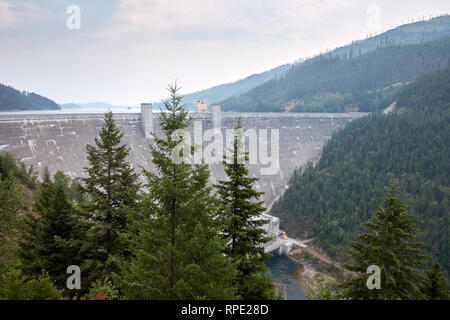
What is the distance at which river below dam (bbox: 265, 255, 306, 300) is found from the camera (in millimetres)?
34594

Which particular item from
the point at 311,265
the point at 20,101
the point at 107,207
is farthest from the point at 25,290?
the point at 20,101

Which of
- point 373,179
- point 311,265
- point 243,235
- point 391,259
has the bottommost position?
point 311,265

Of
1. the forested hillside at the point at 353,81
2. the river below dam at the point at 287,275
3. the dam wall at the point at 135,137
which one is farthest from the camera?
the forested hillside at the point at 353,81

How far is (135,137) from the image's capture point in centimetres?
4406

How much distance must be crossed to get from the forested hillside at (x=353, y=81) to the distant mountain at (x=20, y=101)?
83873 millimetres

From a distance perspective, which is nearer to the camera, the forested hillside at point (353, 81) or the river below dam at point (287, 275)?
the river below dam at point (287, 275)

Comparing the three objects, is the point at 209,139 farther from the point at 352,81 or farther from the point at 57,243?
the point at 352,81

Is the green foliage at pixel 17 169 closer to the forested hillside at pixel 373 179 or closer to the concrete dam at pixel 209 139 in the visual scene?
the concrete dam at pixel 209 139

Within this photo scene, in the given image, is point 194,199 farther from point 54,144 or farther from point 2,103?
point 2,103

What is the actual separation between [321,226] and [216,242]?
4184cm

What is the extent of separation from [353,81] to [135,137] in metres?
122

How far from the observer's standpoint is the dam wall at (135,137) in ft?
113

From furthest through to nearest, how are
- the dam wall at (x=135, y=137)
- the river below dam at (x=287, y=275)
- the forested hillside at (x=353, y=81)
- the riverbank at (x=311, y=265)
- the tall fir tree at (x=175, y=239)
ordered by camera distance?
the forested hillside at (x=353, y=81) < the riverbank at (x=311, y=265) < the river below dam at (x=287, y=275) < the dam wall at (x=135, y=137) < the tall fir tree at (x=175, y=239)

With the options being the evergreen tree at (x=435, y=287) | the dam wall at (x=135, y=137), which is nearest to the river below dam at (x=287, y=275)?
the dam wall at (x=135, y=137)
